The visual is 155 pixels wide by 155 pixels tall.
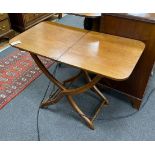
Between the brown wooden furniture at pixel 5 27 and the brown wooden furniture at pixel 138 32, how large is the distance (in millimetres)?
1604

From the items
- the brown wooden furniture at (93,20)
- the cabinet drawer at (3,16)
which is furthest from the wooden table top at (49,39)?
the cabinet drawer at (3,16)

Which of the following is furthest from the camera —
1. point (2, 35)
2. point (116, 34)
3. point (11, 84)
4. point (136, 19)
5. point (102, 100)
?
point (2, 35)

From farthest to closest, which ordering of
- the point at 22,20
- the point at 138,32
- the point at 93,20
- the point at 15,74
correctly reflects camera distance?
the point at 22,20 → the point at 15,74 → the point at 93,20 → the point at 138,32

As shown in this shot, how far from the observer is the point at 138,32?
4.58 ft

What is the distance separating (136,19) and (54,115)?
1.05m

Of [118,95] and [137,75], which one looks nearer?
[137,75]

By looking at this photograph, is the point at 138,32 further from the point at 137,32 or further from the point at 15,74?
the point at 15,74

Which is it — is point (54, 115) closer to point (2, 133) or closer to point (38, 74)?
point (2, 133)

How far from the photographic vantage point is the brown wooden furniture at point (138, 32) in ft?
4.41

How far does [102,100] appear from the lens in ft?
6.01

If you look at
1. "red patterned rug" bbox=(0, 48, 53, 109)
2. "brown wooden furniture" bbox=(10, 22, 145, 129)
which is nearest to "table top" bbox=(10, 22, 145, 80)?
"brown wooden furniture" bbox=(10, 22, 145, 129)

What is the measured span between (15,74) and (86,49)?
1.15 metres

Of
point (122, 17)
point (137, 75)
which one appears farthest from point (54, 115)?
point (122, 17)

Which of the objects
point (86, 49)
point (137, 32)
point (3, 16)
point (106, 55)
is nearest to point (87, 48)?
point (86, 49)
